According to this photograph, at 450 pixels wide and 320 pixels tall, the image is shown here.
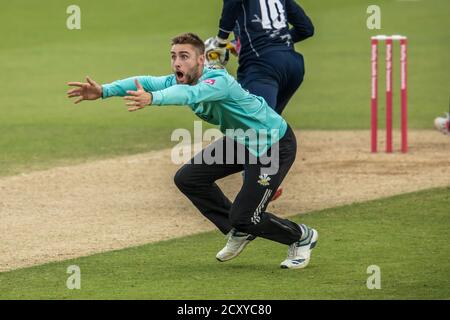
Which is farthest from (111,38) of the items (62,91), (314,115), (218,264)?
(218,264)

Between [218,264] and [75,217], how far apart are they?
253 centimetres

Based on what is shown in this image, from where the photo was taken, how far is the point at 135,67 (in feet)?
77.8

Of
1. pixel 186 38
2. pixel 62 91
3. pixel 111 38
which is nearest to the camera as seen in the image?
pixel 186 38

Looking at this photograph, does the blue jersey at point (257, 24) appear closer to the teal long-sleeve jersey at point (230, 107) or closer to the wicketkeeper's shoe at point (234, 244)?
the teal long-sleeve jersey at point (230, 107)

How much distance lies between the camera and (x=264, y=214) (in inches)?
367

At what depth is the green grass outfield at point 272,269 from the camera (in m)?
8.62

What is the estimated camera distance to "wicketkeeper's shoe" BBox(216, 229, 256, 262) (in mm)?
9602

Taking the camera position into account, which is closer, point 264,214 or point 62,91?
point 264,214

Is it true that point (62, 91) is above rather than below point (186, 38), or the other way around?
below

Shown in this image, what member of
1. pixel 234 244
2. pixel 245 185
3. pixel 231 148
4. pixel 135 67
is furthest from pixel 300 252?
pixel 135 67

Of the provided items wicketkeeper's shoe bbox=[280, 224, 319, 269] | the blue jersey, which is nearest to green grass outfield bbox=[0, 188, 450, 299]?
wicketkeeper's shoe bbox=[280, 224, 319, 269]

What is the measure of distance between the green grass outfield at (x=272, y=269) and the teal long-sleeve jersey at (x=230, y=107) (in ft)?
3.43

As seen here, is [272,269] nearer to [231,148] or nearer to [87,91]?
[231,148]

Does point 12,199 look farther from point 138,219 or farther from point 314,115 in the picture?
point 314,115
